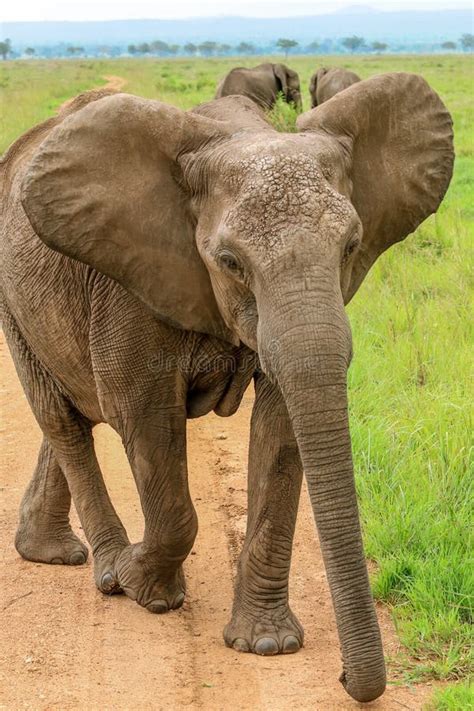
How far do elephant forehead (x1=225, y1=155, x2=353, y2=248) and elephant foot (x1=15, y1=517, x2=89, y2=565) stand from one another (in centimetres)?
201

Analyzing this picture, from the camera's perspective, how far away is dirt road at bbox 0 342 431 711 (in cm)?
335

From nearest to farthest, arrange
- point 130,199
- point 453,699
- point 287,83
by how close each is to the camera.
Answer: point 453,699, point 130,199, point 287,83

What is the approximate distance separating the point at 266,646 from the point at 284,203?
1464 millimetres

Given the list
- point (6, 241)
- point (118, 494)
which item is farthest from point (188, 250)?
point (118, 494)

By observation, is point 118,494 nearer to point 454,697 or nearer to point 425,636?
point 425,636

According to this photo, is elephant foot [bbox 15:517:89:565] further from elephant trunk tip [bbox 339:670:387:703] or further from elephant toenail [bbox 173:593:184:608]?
elephant trunk tip [bbox 339:670:387:703]

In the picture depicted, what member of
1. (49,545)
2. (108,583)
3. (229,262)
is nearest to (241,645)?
(108,583)

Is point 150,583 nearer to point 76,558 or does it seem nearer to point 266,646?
point 266,646

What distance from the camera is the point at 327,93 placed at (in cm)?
1534

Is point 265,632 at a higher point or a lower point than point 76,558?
higher

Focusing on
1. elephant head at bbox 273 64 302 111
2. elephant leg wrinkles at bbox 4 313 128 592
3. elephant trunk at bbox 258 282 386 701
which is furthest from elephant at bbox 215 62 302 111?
elephant trunk at bbox 258 282 386 701

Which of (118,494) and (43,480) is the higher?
(43,480)

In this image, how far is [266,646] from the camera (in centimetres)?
367

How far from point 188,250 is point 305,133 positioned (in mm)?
441
